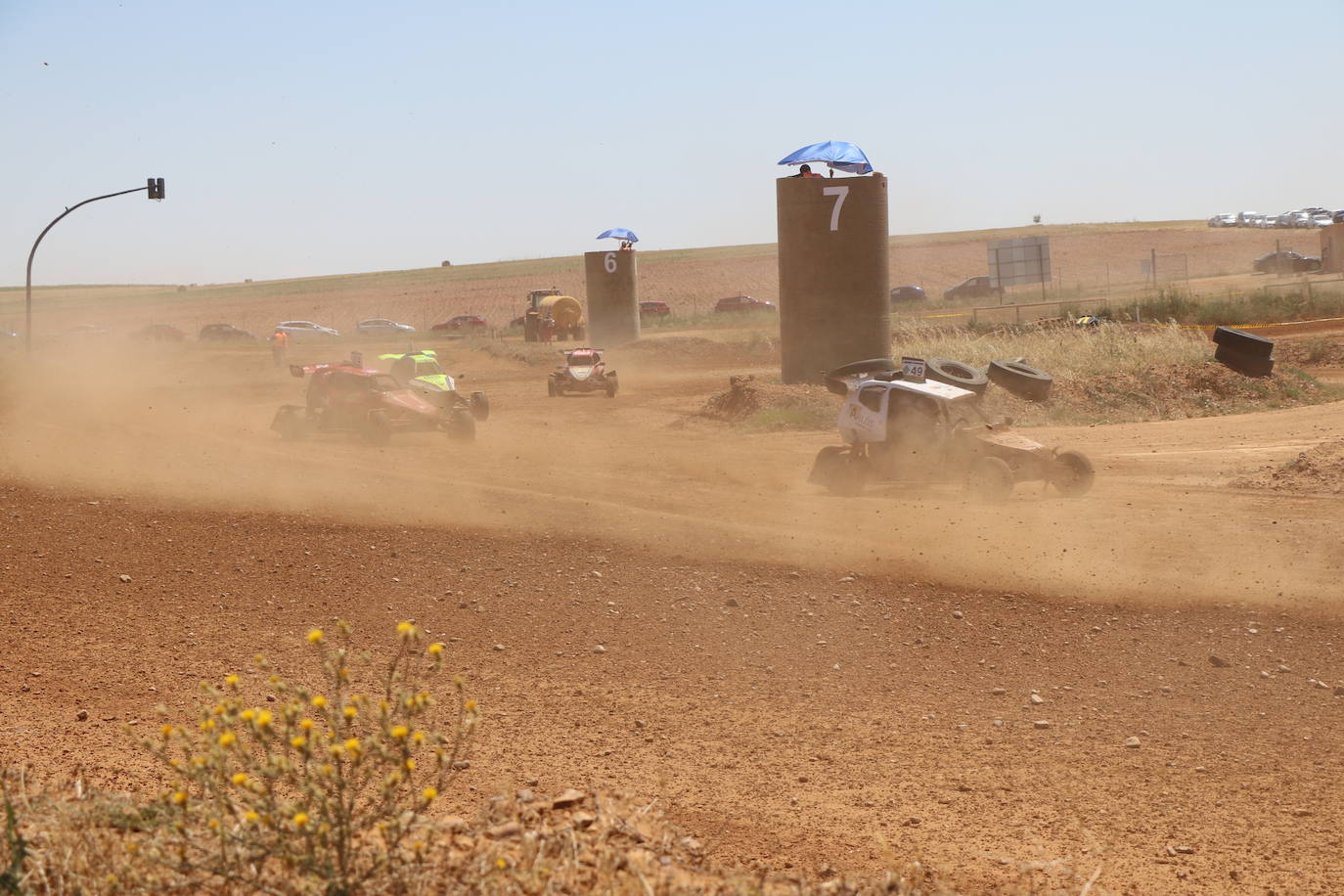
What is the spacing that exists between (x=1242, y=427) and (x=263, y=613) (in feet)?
49.9

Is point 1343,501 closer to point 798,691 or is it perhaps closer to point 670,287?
point 798,691

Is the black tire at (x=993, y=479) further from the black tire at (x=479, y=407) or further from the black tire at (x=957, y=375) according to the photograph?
the black tire at (x=479, y=407)

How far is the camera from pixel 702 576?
10.1 m

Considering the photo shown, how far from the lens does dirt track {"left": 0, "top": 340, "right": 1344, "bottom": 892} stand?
19.9 feet

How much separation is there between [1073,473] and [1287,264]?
58505 millimetres

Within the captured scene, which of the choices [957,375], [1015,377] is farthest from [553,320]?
[957,375]

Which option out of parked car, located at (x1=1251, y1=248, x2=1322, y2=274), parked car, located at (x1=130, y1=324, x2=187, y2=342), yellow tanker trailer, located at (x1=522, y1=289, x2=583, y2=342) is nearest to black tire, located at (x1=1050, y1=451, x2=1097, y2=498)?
yellow tanker trailer, located at (x1=522, y1=289, x2=583, y2=342)

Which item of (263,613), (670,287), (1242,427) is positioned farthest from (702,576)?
(670,287)

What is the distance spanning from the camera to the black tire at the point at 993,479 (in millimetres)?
12602

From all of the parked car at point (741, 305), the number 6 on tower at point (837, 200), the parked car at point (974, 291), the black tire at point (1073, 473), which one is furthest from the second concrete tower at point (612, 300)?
the black tire at point (1073, 473)

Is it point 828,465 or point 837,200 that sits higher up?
point 837,200

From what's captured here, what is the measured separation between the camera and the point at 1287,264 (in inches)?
2486

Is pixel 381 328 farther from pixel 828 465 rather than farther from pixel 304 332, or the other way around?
pixel 828 465

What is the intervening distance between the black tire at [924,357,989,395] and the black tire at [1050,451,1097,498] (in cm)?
329
